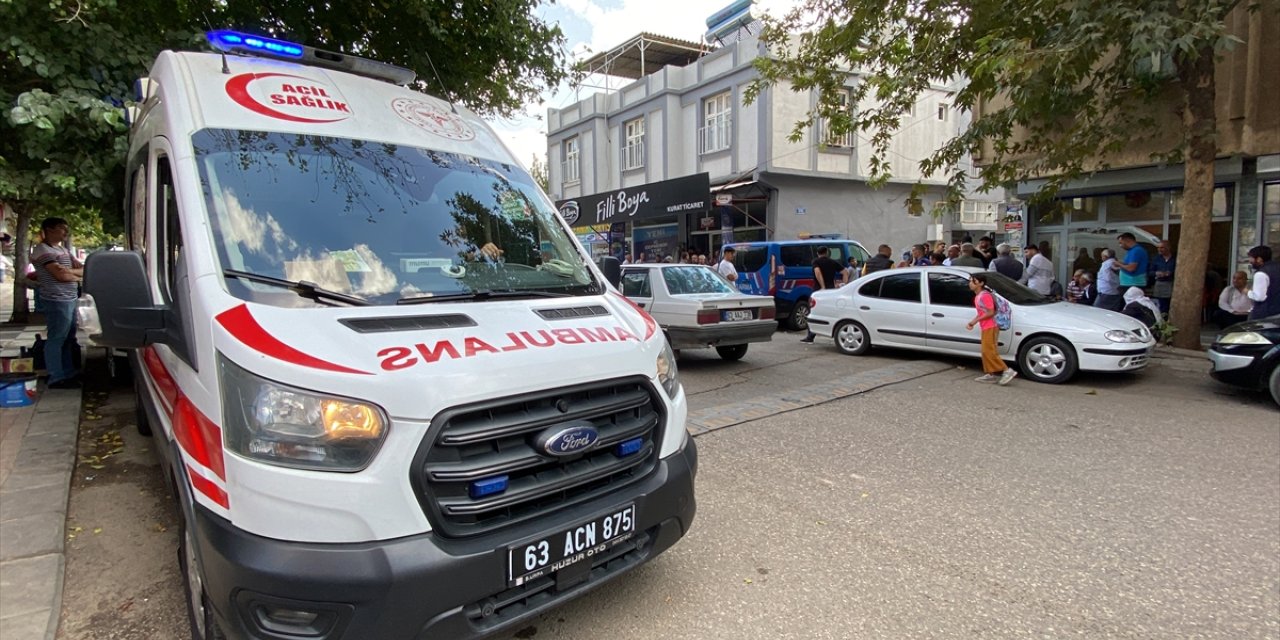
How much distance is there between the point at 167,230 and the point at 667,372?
251cm

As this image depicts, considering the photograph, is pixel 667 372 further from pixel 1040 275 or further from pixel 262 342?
→ pixel 1040 275

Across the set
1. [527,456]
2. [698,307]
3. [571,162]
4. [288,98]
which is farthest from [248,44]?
[571,162]

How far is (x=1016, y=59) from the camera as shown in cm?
632

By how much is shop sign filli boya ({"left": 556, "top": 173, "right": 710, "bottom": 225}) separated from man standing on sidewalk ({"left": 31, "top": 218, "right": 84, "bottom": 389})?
15.1 m

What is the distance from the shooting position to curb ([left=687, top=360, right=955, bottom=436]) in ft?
20.5

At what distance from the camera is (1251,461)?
5.14 m

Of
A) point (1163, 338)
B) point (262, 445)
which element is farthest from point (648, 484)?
point (1163, 338)

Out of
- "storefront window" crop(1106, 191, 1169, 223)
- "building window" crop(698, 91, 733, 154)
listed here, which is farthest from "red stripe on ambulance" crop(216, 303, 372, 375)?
"building window" crop(698, 91, 733, 154)

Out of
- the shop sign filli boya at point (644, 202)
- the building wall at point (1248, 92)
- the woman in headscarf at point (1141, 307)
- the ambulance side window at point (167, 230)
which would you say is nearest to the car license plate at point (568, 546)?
the ambulance side window at point (167, 230)

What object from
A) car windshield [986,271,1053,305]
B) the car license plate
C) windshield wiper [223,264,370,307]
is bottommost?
the car license plate

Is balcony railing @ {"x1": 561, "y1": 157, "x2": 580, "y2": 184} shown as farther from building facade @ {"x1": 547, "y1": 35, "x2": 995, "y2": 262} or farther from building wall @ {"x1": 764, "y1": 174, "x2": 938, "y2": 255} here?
building wall @ {"x1": 764, "y1": 174, "x2": 938, "y2": 255}

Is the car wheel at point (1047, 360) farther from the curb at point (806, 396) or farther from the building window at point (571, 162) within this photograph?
the building window at point (571, 162)

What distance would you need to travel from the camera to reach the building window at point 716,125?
21.3 metres

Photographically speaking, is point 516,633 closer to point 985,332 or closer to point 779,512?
point 779,512
